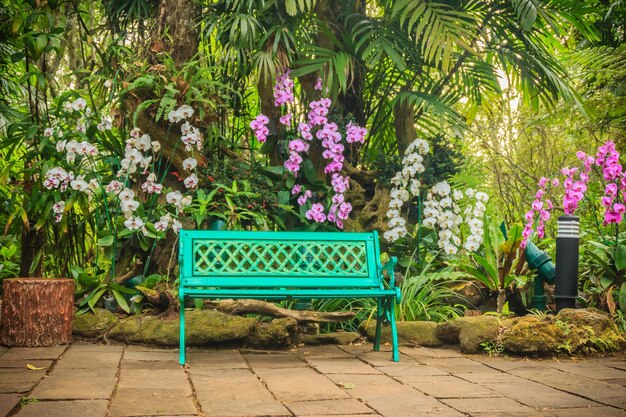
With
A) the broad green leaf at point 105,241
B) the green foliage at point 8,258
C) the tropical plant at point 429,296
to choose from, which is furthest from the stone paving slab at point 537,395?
the green foliage at point 8,258

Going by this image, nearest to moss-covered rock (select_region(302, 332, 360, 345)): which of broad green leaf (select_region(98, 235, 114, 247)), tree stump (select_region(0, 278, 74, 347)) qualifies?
broad green leaf (select_region(98, 235, 114, 247))

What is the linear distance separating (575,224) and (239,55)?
312 centimetres

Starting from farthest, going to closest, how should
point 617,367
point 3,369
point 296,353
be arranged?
point 296,353 < point 617,367 < point 3,369

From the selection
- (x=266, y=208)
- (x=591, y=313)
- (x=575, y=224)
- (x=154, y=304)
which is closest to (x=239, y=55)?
(x=266, y=208)

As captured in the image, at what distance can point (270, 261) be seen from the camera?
4.76 meters

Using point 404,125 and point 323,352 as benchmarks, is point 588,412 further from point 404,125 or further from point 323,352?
point 404,125

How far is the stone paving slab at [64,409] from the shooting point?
275 cm

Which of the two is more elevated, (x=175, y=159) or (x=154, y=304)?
(x=175, y=159)

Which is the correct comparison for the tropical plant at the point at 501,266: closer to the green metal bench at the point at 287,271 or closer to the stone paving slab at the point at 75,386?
the green metal bench at the point at 287,271

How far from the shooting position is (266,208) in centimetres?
582

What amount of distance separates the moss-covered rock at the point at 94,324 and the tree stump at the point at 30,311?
26 cm

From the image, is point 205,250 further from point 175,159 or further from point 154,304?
point 175,159

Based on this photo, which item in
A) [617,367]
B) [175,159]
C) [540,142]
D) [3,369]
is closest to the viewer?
[3,369]

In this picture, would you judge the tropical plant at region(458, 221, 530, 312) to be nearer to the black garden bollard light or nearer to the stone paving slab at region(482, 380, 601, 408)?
the black garden bollard light
